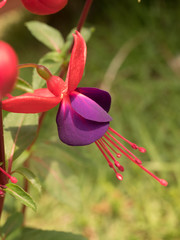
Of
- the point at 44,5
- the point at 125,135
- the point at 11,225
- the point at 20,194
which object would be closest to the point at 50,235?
the point at 11,225

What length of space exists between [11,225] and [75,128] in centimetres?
40

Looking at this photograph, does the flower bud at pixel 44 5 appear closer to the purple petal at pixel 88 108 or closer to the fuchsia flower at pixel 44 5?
the fuchsia flower at pixel 44 5

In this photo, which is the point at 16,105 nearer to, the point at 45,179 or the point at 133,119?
the point at 45,179

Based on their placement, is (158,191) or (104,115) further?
(158,191)

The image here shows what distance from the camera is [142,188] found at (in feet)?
5.28

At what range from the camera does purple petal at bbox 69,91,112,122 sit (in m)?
0.56

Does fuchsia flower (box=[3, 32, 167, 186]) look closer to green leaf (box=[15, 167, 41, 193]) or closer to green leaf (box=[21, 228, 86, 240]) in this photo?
green leaf (box=[15, 167, 41, 193])

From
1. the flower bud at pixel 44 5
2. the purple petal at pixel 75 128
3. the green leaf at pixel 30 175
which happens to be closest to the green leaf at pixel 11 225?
the green leaf at pixel 30 175

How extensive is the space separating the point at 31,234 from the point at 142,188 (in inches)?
34.4

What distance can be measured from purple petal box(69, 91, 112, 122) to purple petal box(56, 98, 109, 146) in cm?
1

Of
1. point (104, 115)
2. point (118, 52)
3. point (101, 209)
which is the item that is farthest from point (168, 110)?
point (104, 115)

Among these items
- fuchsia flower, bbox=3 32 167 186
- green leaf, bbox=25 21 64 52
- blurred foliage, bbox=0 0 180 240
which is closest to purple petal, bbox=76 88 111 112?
fuchsia flower, bbox=3 32 167 186

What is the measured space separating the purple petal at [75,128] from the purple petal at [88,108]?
11mm

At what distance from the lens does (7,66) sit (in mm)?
347
